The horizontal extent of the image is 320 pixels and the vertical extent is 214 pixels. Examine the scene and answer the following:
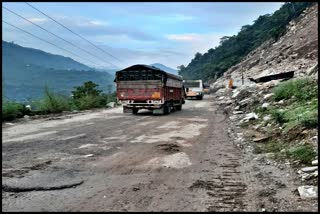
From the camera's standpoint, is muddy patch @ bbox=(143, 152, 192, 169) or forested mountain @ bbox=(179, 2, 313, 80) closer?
muddy patch @ bbox=(143, 152, 192, 169)

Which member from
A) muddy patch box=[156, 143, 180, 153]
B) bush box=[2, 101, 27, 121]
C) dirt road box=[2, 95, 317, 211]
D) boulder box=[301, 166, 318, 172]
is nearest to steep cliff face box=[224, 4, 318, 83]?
bush box=[2, 101, 27, 121]

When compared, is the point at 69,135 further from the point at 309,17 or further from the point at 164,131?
the point at 309,17

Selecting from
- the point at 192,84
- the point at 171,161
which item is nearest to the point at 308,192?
the point at 171,161

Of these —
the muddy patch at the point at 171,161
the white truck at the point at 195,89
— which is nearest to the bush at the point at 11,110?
the muddy patch at the point at 171,161

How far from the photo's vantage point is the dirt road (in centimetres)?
502

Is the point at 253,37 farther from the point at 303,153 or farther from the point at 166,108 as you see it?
the point at 303,153

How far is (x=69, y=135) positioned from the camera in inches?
447

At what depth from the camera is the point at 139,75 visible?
1992 centimetres

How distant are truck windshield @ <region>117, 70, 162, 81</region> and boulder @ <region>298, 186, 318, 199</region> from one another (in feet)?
48.1

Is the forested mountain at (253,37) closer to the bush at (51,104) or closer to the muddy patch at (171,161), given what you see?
the bush at (51,104)

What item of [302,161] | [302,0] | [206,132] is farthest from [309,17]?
Answer: [302,161]

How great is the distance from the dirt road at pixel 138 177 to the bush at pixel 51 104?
1039 centimetres

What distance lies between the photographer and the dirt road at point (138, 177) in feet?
16.5

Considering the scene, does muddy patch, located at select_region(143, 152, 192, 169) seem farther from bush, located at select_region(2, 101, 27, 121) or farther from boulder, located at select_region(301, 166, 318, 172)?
bush, located at select_region(2, 101, 27, 121)
